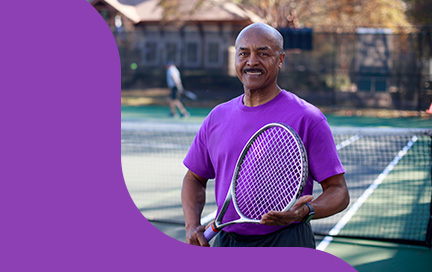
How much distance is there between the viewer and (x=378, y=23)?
31891 mm

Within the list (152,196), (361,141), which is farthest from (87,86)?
(361,141)

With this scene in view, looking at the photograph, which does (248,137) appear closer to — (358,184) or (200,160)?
(200,160)

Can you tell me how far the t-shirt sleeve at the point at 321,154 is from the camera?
2311 millimetres

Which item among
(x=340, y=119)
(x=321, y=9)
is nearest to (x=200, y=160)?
(x=340, y=119)

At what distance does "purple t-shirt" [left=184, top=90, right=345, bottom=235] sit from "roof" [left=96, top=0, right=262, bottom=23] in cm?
2771

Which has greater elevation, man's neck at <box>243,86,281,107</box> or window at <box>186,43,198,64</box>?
man's neck at <box>243,86,281,107</box>

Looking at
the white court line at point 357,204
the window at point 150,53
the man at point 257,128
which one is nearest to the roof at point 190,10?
the window at point 150,53

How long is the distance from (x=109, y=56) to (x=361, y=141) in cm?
1172

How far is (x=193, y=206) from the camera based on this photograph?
8.79 feet

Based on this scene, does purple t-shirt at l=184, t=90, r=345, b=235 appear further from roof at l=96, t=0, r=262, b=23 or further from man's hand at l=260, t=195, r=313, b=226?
roof at l=96, t=0, r=262, b=23

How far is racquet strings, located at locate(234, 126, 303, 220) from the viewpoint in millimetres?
2221

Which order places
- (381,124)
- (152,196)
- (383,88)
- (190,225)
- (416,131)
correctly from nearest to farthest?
1. (190,225)
2. (416,131)
3. (152,196)
4. (381,124)
5. (383,88)

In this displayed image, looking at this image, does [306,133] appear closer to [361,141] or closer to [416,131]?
[416,131]

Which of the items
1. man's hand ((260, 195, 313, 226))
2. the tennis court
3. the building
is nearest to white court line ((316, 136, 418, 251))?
the tennis court
